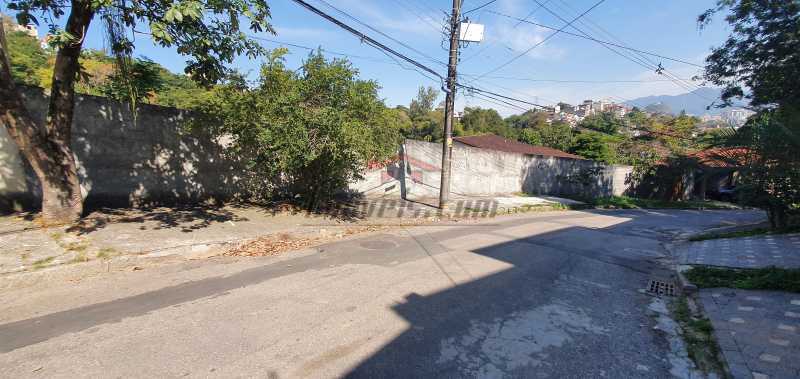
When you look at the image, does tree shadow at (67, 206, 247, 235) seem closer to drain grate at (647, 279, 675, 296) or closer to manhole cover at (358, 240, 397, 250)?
→ manhole cover at (358, 240, 397, 250)

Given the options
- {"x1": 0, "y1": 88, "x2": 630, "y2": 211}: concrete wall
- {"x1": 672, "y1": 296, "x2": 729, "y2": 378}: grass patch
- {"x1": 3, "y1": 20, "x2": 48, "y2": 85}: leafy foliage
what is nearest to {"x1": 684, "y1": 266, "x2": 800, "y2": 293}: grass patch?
{"x1": 672, "y1": 296, "x2": 729, "y2": 378}: grass patch

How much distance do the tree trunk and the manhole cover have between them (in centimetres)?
511

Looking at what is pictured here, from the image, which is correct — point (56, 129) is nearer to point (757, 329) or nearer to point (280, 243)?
Result: point (280, 243)

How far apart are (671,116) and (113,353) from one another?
5525cm

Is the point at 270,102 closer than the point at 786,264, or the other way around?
the point at 786,264

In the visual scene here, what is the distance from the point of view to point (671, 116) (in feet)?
145

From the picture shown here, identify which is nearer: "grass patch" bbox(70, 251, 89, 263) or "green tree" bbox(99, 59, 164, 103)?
"grass patch" bbox(70, 251, 89, 263)

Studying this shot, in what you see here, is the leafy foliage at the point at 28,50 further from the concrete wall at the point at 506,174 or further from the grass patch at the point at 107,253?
the concrete wall at the point at 506,174

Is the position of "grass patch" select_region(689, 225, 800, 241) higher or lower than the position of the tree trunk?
lower

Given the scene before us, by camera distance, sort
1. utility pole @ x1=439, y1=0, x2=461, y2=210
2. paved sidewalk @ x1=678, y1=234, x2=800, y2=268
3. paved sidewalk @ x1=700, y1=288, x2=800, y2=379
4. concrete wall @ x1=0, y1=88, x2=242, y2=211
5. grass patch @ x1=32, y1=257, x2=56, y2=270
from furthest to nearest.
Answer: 1. utility pole @ x1=439, y1=0, x2=461, y2=210
2. concrete wall @ x1=0, y1=88, x2=242, y2=211
3. paved sidewalk @ x1=678, y1=234, x2=800, y2=268
4. grass patch @ x1=32, y1=257, x2=56, y2=270
5. paved sidewalk @ x1=700, y1=288, x2=800, y2=379

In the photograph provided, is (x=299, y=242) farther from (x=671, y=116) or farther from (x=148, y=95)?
(x=671, y=116)

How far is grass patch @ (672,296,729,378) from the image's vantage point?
10.6ft

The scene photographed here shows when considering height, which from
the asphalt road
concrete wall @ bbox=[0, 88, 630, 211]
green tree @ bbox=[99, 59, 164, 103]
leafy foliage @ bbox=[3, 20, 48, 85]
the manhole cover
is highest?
leafy foliage @ bbox=[3, 20, 48, 85]

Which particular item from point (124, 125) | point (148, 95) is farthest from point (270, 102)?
point (124, 125)
